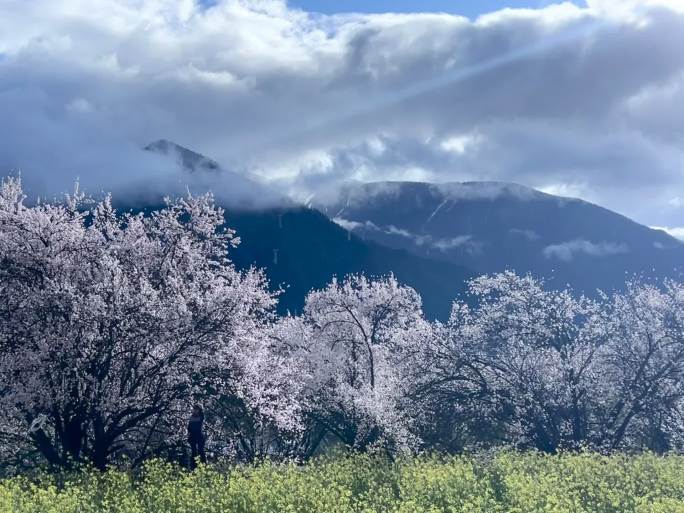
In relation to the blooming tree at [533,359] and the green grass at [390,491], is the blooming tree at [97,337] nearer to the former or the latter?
the green grass at [390,491]

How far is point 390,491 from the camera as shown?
1573 cm

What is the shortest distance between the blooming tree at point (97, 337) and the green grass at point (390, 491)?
7.77 ft

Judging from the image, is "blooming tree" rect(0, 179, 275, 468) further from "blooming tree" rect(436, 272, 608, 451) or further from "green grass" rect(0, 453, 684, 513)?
"blooming tree" rect(436, 272, 608, 451)

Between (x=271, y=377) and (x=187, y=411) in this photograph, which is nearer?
(x=187, y=411)

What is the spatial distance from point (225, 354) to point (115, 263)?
4.54 m

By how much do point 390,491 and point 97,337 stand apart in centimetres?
1011

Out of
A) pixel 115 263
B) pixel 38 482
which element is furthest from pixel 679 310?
pixel 38 482

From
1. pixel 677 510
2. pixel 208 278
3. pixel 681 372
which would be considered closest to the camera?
pixel 677 510

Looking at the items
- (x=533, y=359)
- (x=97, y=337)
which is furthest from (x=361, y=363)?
(x=97, y=337)

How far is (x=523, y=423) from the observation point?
32.5 m

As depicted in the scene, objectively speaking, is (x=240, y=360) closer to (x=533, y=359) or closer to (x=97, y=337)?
(x=97, y=337)

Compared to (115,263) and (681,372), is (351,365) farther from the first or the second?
(115,263)

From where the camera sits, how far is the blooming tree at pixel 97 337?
825 inches

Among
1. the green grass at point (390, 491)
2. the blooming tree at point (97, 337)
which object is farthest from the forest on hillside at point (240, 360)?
the green grass at point (390, 491)
